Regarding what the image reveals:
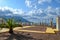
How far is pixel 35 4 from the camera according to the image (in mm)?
40000

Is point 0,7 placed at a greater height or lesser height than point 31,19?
greater

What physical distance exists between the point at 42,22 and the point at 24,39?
45.8 ft

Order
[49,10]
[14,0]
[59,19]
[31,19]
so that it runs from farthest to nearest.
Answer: [49,10], [14,0], [31,19], [59,19]

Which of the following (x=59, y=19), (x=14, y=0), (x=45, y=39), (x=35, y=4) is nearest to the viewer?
(x=45, y=39)

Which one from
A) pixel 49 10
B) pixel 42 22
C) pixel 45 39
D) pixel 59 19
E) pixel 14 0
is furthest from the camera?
pixel 49 10

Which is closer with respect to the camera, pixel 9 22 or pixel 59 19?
pixel 9 22

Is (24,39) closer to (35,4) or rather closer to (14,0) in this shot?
(14,0)

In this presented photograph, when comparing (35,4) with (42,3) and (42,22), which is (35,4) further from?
(42,22)

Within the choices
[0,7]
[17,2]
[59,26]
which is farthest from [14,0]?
[59,26]

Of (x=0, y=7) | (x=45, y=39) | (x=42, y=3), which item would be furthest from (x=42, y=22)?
(x=42, y=3)

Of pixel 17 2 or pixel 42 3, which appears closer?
pixel 17 2

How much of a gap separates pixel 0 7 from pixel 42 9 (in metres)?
13.4

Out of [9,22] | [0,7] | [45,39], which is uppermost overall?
[0,7]

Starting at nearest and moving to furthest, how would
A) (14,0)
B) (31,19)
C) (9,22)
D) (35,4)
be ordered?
1. (9,22)
2. (31,19)
3. (14,0)
4. (35,4)
